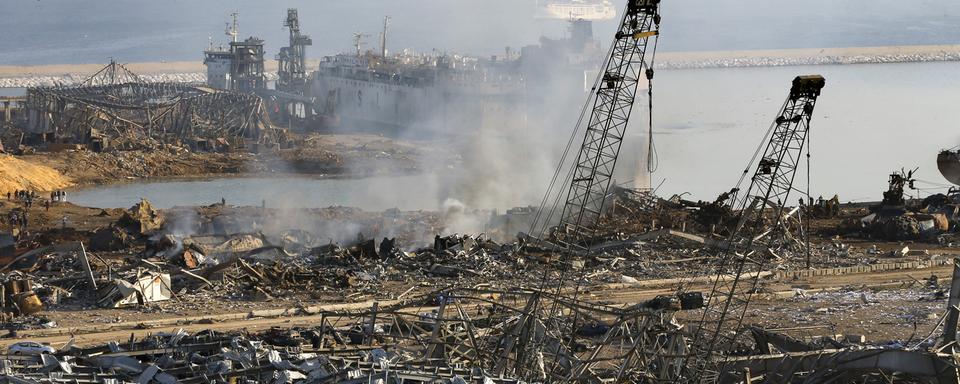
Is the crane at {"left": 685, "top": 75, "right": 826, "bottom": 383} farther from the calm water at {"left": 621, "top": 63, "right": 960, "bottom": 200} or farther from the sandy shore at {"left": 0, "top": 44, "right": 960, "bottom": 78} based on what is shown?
the sandy shore at {"left": 0, "top": 44, "right": 960, "bottom": 78}

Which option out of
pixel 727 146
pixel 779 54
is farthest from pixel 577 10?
pixel 727 146

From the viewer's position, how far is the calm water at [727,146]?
2039 inches

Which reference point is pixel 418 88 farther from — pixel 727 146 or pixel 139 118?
pixel 139 118

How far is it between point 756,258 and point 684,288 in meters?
4.09

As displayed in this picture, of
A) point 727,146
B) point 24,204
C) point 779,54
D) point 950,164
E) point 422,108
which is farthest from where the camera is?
point 779,54

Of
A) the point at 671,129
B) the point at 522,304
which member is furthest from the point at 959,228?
the point at 671,129

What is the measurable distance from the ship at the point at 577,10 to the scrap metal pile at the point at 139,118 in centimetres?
8831

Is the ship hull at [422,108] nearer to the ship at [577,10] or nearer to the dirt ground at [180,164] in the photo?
the dirt ground at [180,164]

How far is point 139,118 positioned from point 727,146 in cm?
3461

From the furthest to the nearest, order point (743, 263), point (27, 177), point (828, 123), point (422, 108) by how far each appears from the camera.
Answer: point (828, 123), point (422, 108), point (27, 177), point (743, 263)

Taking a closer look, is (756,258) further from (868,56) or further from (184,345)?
(868,56)

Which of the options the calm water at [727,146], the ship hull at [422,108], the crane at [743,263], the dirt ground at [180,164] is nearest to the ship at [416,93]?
the ship hull at [422,108]

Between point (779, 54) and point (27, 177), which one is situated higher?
point (779, 54)

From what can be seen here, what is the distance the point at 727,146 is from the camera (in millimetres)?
76250
